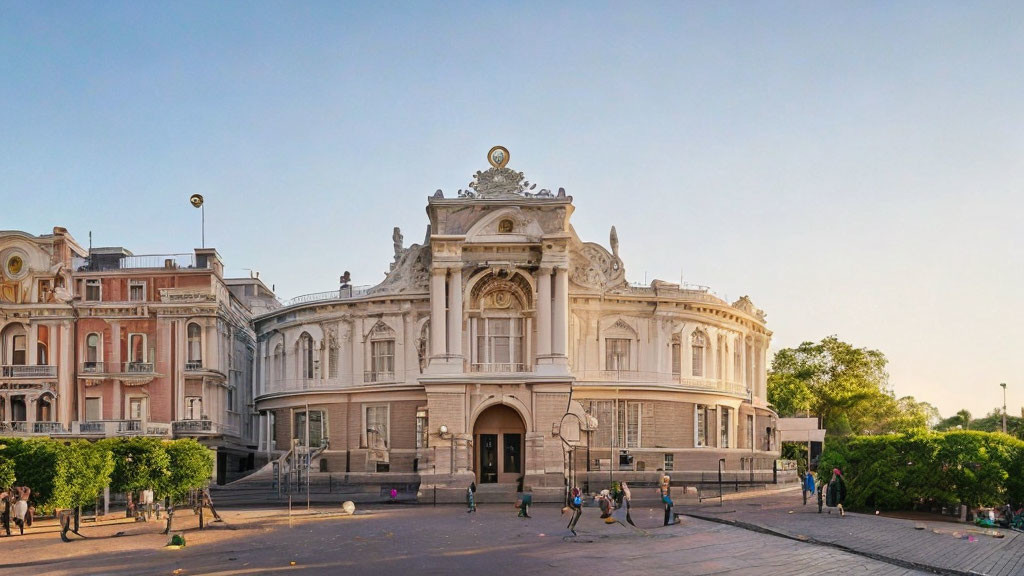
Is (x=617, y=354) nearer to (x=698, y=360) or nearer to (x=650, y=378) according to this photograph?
(x=650, y=378)

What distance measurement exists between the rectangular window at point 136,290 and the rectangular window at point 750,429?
140 ft

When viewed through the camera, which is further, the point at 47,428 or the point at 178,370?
the point at 178,370

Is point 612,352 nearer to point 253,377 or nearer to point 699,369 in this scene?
point 699,369

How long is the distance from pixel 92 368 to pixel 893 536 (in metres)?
51.3

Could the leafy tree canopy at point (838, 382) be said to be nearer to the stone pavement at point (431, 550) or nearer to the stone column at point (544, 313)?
the stone column at point (544, 313)

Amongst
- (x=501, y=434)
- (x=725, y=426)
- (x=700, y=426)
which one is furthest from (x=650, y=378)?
(x=501, y=434)

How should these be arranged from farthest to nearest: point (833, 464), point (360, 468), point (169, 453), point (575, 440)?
point (360, 468), point (575, 440), point (833, 464), point (169, 453)

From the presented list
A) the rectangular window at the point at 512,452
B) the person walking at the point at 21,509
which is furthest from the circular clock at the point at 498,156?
the person walking at the point at 21,509

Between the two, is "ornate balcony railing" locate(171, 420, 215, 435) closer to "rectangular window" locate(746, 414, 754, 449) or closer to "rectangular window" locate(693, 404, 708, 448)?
"rectangular window" locate(693, 404, 708, 448)

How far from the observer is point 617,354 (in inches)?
2689

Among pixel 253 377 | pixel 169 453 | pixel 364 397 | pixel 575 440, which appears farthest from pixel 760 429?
pixel 169 453

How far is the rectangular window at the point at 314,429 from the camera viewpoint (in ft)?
226

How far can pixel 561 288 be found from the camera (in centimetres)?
5956

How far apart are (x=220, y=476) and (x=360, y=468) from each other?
1139cm
